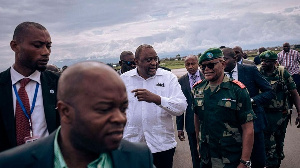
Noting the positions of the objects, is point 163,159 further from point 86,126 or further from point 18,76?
point 86,126

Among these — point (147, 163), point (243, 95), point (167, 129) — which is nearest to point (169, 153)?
point (167, 129)

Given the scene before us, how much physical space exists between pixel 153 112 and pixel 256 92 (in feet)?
6.10

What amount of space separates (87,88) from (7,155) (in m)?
0.53

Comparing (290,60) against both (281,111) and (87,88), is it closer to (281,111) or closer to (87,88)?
(281,111)

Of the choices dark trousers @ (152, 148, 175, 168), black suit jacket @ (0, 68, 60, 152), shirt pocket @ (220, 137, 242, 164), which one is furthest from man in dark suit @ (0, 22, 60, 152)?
shirt pocket @ (220, 137, 242, 164)

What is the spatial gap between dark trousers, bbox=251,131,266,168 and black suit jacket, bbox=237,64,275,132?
124 millimetres

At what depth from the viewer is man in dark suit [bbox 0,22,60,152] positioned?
2.70 m

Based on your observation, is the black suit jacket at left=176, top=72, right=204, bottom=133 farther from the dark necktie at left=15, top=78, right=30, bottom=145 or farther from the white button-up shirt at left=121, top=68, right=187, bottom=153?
the dark necktie at left=15, top=78, right=30, bottom=145

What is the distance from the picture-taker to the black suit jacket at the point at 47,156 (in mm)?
1510

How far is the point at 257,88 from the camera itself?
15.6 ft

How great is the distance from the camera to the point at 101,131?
1.49 meters

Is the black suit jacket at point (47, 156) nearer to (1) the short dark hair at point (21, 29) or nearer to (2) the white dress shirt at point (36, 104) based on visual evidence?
(2) the white dress shirt at point (36, 104)

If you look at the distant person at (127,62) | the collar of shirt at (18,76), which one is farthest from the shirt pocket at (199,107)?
the distant person at (127,62)

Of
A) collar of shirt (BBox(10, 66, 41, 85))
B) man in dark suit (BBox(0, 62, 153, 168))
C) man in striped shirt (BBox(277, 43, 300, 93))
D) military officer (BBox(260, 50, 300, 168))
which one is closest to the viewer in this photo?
man in dark suit (BBox(0, 62, 153, 168))
